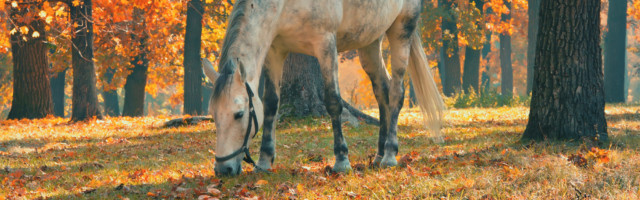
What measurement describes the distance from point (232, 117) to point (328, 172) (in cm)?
131

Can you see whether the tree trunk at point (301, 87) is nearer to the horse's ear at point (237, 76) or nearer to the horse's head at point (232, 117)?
the horse's head at point (232, 117)

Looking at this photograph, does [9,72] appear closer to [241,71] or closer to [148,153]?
[148,153]

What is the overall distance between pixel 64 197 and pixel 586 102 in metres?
6.40

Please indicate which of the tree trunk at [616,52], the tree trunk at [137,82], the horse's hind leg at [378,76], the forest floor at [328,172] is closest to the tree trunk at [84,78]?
the forest floor at [328,172]

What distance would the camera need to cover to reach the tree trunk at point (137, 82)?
22.9 meters

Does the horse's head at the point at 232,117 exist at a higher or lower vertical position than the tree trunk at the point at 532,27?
lower

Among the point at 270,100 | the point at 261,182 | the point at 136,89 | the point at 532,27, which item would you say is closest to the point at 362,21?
the point at 270,100

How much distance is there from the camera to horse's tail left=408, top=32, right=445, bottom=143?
7965 mm

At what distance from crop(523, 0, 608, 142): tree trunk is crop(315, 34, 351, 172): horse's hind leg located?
3361mm

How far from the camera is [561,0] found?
8.05m

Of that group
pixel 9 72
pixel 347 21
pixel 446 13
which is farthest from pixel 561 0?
pixel 9 72

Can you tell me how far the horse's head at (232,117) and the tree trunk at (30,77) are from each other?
13.8 meters

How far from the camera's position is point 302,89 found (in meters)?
12.6

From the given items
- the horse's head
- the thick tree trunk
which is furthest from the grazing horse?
the thick tree trunk
